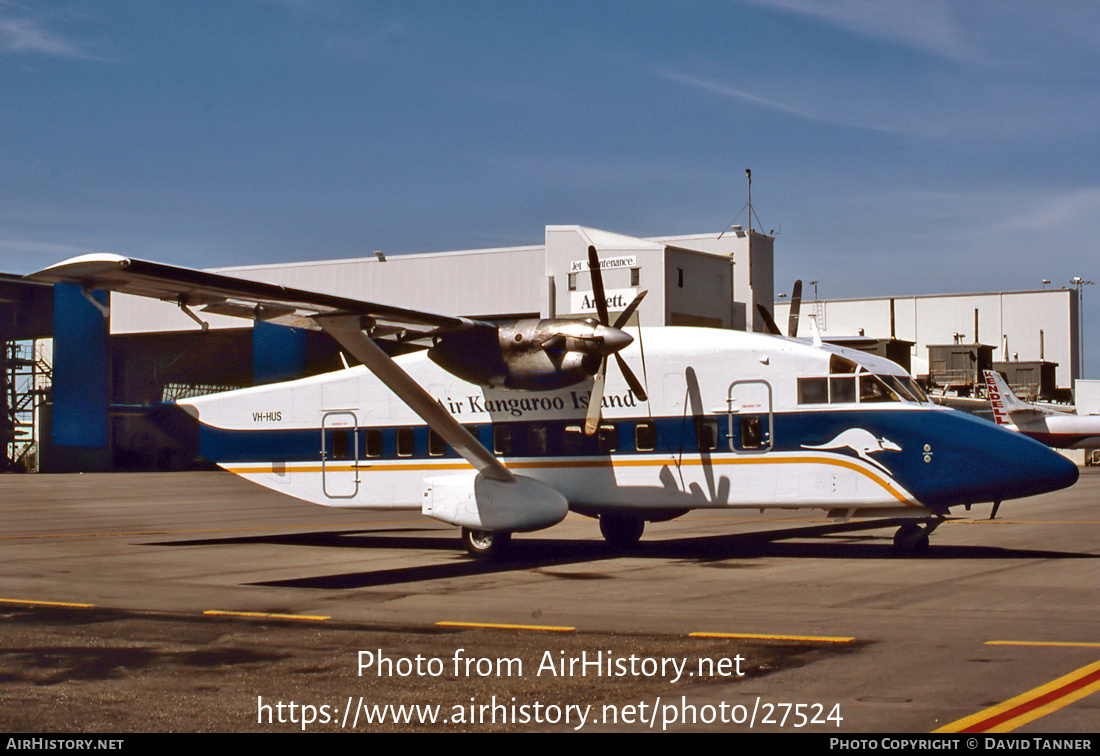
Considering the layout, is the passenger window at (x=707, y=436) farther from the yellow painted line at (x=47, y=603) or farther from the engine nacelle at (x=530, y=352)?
the yellow painted line at (x=47, y=603)

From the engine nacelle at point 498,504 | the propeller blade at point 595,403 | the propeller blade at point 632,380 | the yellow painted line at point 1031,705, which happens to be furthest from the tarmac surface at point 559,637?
the propeller blade at point 632,380

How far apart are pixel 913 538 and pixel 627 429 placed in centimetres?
539

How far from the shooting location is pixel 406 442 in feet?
68.6

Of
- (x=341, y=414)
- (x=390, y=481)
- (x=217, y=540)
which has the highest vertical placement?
(x=341, y=414)

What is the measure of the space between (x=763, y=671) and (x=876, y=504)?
29.5ft

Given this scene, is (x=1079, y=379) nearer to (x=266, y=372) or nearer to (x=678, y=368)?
(x=266, y=372)

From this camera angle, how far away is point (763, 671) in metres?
A: 8.91

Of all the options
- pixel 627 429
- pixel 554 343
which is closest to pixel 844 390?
pixel 627 429

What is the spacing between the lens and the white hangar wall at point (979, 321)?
321ft

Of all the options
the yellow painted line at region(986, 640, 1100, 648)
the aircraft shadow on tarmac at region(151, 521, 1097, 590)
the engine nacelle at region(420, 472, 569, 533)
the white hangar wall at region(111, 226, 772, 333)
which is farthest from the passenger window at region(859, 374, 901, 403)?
the white hangar wall at region(111, 226, 772, 333)

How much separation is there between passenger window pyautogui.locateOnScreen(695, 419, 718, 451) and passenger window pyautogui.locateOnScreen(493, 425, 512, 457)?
12.3ft

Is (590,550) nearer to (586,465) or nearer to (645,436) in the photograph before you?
(586,465)

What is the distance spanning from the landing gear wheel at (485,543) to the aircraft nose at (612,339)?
163 inches
